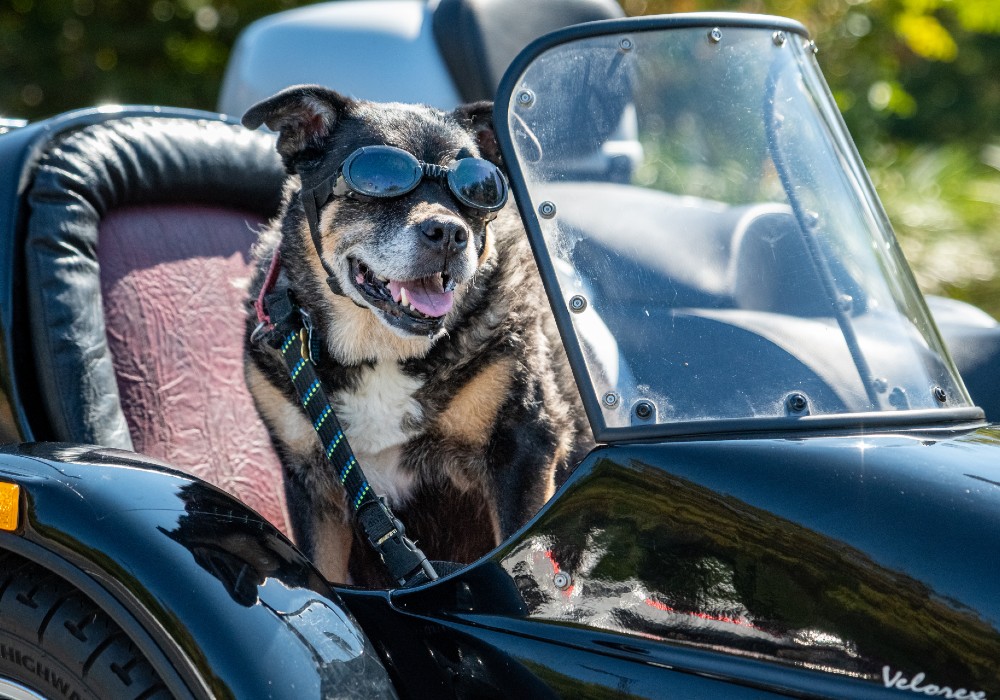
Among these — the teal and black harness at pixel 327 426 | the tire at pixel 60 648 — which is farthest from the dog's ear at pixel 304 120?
the tire at pixel 60 648

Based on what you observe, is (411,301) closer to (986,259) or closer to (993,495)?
(993,495)

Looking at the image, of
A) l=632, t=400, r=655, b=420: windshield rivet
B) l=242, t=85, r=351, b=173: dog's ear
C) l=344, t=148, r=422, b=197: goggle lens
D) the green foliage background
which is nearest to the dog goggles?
l=344, t=148, r=422, b=197: goggle lens

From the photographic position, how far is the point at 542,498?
2.51 meters

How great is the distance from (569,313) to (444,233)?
66cm

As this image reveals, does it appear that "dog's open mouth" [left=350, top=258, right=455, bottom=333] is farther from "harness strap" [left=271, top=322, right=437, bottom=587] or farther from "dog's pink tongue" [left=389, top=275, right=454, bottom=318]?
"harness strap" [left=271, top=322, right=437, bottom=587]

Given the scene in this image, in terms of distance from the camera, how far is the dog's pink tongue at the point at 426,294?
8.46 feet

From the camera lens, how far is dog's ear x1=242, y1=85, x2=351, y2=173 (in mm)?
2688

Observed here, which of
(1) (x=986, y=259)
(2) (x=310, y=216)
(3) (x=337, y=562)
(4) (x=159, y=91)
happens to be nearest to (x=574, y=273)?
(2) (x=310, y=216)

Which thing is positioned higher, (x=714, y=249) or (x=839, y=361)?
(x=714, y=249)

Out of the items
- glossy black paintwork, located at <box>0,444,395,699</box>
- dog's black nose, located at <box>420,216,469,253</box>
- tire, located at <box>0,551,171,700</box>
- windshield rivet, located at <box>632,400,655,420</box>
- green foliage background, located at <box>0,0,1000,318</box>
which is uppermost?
green foliage background, located at <box>0,0,1000,318</box>

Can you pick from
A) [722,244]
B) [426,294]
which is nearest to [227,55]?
[426,294]

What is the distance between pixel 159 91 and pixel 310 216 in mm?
8668

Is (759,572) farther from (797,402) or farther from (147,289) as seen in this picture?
(147,289)

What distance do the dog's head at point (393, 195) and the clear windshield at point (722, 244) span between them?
0.30 metres
